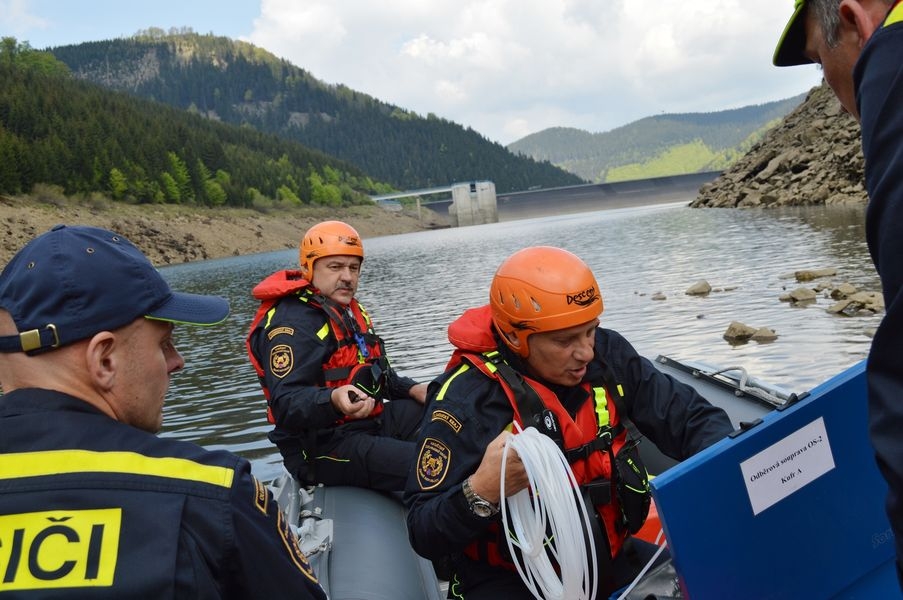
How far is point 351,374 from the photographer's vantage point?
5.47 meters

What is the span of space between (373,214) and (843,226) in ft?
350

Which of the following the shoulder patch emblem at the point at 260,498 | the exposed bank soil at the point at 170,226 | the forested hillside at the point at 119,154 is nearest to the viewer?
the shoulder patch emblem at the point at 260,498

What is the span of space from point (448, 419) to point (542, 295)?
67 cm

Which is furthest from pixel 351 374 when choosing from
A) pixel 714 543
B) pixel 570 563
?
pixel 714 543

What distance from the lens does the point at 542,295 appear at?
304 cm

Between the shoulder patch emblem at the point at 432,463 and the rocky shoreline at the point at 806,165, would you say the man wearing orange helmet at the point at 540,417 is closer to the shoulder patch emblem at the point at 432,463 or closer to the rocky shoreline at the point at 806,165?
the shoulder patch emblem at the point at 432,463

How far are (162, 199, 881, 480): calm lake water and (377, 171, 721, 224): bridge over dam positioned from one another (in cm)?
8781

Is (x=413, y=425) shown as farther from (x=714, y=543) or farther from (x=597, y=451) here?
(x=714, y=543)

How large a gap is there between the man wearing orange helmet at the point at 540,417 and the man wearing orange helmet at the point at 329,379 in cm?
170

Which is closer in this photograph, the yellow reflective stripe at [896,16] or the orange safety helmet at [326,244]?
the yellow reflective stripe at [896,16]

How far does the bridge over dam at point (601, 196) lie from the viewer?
119 meters

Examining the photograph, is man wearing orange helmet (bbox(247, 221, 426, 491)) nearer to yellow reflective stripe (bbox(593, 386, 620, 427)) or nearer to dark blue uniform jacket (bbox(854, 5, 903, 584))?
yellow reflective stripe (bbox(593, 386, 620, 427))

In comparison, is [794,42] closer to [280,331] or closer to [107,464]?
[107,464]

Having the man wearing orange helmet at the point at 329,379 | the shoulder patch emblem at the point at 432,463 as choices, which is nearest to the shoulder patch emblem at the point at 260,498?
the shoulder patch emblem at the point at 432,463
